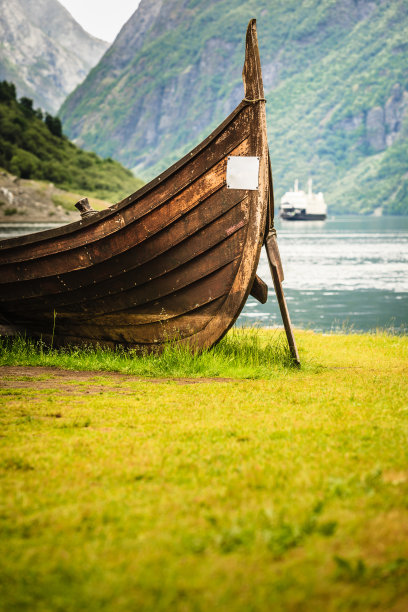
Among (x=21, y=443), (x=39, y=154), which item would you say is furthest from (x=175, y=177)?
(x=39, y=154)

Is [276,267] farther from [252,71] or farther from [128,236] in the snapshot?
[252,71]

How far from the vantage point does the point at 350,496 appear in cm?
403

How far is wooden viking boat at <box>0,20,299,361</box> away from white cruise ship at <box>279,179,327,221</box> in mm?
139240

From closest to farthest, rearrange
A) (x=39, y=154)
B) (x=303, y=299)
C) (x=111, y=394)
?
(x=111, y=394) < (x=303, y=299) < (x=39, y=154)

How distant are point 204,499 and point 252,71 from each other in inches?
249

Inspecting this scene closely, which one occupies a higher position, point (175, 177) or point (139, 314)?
point (175, 177)

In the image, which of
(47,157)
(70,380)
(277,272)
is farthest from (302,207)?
(70,380)

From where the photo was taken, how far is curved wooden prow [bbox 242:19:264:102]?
888 cm

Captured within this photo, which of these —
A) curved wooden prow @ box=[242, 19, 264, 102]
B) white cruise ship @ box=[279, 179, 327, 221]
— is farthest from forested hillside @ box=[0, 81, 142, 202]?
curved wooden prow @ box=[242, 19, 264, 102]

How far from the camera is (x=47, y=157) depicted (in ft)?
392

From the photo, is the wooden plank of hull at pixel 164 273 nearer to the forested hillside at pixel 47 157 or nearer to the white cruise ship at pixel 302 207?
the forested hillside at pixel 47 157

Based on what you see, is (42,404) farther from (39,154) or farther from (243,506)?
(39,154)

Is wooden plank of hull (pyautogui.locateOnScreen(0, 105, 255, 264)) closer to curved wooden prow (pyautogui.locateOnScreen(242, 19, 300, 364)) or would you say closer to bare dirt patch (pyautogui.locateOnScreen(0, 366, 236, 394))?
curved wooden prow (pyautogui.locateOnScreen(242, 19, 300, 364))

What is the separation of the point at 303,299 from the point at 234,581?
28.3 metres
